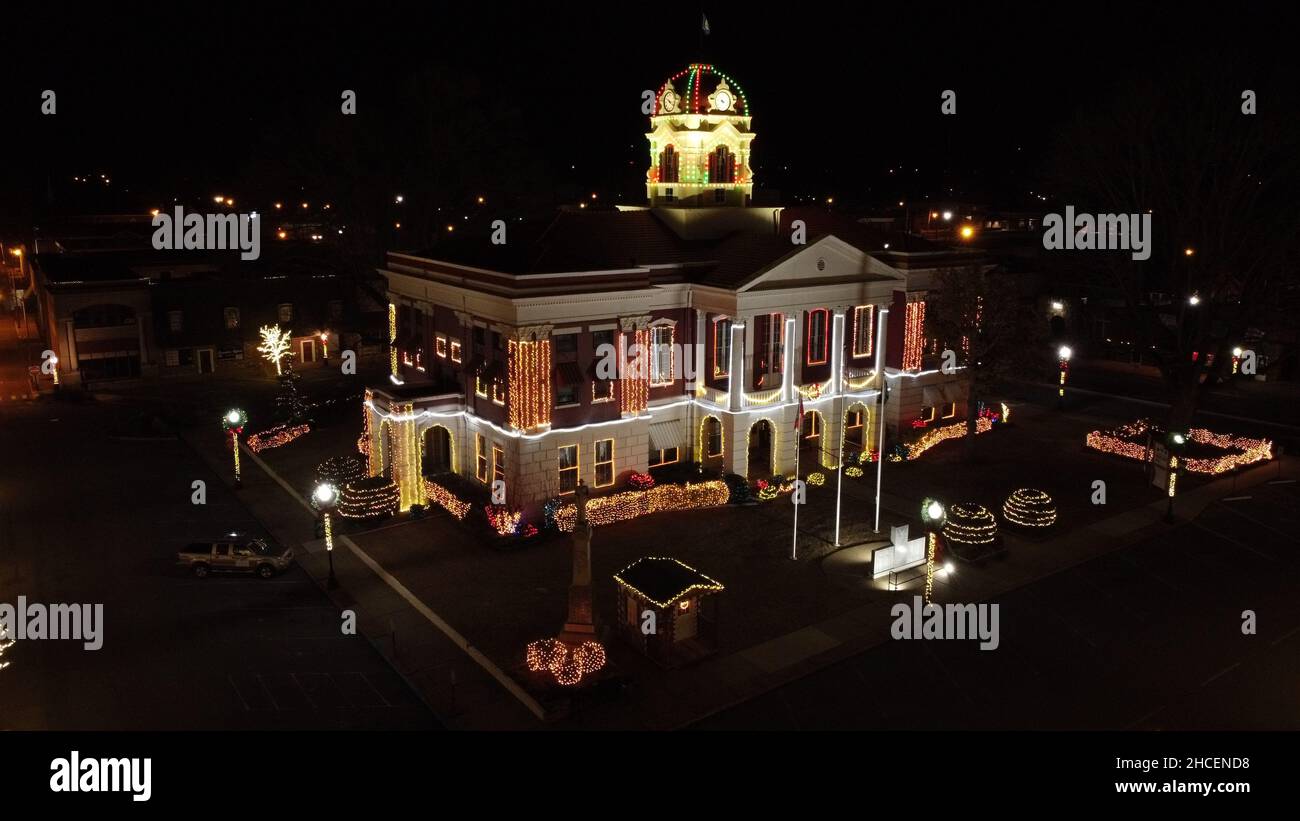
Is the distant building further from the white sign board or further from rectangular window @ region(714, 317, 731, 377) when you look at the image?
the white sign board


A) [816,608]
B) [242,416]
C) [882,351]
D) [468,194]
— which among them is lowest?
[816,608]

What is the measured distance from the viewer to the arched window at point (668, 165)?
142 feet

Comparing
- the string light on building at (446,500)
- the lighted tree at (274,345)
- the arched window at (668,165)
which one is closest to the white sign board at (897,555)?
the string light on building at (446,500)

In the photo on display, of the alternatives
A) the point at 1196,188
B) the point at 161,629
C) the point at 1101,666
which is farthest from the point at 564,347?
the point at 1196,188

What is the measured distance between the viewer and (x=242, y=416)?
131ft

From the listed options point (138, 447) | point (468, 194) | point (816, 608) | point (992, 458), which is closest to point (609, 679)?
point (816, 608)

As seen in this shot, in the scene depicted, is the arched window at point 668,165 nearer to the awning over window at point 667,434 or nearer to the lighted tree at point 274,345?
the awning over window at point 667,434

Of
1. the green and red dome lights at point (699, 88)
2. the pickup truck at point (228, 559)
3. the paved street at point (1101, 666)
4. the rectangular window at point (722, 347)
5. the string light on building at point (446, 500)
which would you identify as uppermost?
the green and red dome lights at point (699, 88)

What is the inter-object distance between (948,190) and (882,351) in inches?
3105

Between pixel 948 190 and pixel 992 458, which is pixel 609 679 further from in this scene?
pixel 948 190

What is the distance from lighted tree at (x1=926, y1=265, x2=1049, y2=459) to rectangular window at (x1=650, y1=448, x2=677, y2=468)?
1408 centimetres

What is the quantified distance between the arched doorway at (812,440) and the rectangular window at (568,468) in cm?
1119

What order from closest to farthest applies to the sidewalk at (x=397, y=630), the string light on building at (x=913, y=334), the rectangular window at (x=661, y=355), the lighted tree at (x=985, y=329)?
1. the sidewalk at (x=397, y=630)
2. the rectangular window at (x=661, y=355)
3. the lighted tree at (x=985, y=329)
4. the string light on building at (x=913, y=334)

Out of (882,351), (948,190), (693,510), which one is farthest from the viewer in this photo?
(948,190)
